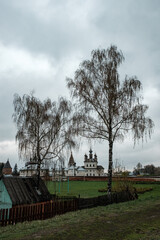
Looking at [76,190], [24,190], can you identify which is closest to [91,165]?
[76,190]

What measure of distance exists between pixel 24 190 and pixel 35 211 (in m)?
3.57

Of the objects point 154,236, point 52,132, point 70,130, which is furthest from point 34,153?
point 154,236

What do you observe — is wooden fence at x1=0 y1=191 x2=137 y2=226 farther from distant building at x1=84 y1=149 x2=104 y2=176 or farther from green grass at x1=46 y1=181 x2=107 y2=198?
distant building at x1=84 y1=149 x2=104 y2=176

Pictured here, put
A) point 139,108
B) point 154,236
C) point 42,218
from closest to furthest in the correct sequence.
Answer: point 154,236 → point 42,218 → point 139,108

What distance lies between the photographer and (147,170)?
466 ft

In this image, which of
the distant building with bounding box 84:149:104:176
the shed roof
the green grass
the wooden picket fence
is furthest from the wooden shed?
the distant building with bounding box 84:149:104:176

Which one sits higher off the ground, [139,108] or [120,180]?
[139,108]

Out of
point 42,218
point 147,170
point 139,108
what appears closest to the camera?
point 42,218

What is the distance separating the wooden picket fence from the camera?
11.8m

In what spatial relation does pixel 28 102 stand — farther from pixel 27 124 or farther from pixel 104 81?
pixel 104 81

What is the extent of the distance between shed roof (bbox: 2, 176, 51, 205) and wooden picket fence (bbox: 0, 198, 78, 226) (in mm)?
1717

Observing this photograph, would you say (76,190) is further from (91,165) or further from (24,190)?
(91,165)

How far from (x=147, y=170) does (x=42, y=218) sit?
139 metres

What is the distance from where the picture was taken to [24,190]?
16375mm
